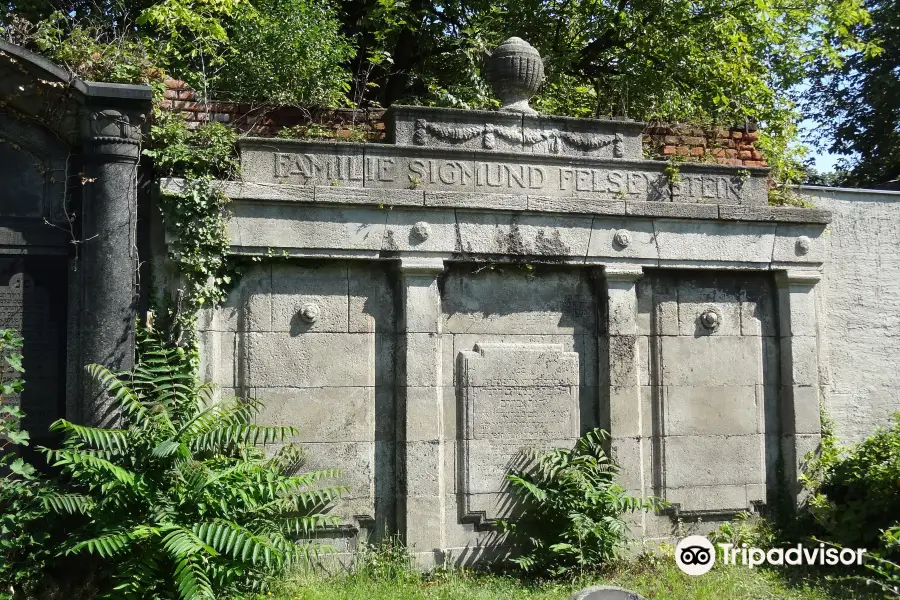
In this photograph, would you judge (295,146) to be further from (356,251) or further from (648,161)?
(648,161)

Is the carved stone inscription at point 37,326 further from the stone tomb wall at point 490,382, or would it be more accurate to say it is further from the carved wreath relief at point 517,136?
the carved wreath relief at point 517,136

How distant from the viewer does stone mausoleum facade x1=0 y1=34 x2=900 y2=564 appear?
706cm

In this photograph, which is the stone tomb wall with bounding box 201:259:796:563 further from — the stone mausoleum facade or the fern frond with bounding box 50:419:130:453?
the fern frond with bounding box 50:419:130:453

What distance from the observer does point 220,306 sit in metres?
7.04

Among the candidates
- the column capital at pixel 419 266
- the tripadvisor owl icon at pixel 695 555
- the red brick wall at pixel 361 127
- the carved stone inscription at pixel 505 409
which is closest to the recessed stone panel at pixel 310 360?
the column capital at pixel 419 266

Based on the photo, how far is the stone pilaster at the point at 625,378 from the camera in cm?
768

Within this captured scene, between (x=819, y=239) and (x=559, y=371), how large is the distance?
3206 mm

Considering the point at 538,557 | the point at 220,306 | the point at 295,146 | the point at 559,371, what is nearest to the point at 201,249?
the point at 220,306

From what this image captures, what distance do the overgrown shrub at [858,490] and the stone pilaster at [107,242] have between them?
6.51m

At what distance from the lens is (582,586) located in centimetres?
687

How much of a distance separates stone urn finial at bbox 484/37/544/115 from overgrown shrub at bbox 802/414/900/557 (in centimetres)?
461

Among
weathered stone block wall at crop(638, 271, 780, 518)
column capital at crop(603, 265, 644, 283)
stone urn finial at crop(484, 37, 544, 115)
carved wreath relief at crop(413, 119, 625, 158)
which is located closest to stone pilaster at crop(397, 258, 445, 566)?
carved wreath relief at crop(413, 119, 625, 158)

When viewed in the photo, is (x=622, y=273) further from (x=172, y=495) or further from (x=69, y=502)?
(x=69, y=502)

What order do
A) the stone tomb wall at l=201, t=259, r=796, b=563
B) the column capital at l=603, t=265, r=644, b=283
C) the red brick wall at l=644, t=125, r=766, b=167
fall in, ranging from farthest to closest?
1. the red brick wall at l=644, t=125, r=766, b=167
2. the column capital at l=603, t=265, r=644, b=283
3. the stone tomb wall at l=201, t=259, r=796, b=563
